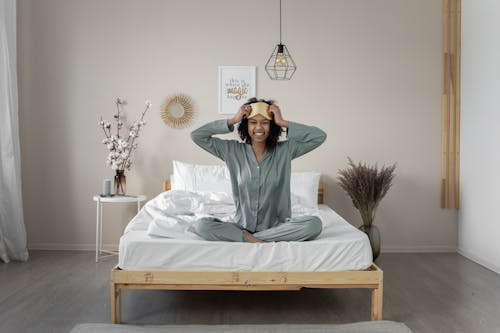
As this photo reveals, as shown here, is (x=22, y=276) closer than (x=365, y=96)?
Yes

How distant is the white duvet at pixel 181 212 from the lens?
11.2 feet

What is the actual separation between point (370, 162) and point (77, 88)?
9.83 ft

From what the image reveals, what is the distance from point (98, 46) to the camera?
17.9 ft

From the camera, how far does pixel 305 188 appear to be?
5043 millimetres

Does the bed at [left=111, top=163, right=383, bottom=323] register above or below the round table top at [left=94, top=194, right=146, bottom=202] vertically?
below

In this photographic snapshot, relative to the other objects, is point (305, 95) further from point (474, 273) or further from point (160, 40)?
point (474, 273)

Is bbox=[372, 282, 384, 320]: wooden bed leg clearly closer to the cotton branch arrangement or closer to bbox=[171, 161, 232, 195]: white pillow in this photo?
bbox=[171, 161, 232, 195]: white pillow

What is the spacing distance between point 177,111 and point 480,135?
2.86m

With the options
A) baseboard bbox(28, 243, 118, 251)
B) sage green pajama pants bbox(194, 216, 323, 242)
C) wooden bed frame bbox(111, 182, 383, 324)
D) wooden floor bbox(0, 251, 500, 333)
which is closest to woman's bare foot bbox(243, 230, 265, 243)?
sage green pajama pants bbox(194, 216, 323, 242)

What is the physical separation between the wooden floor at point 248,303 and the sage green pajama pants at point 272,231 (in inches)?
19.0

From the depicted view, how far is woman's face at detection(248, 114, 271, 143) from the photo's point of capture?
3469 millimetres

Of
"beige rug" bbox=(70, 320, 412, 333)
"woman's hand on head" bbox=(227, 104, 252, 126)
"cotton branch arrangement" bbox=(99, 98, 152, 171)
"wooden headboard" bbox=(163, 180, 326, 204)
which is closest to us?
"beige rug" bbox=(70, 320, 412, 333)

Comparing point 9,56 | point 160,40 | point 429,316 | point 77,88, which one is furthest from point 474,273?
point 9,56

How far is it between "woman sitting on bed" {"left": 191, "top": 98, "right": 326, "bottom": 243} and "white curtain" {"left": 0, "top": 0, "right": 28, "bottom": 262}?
2.24 m
